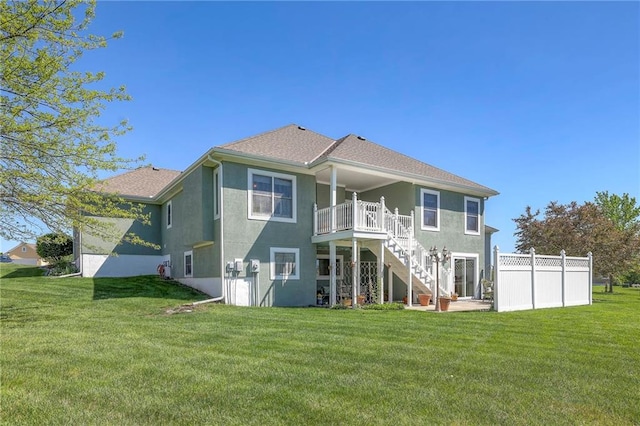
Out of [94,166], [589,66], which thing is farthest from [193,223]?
[589,66]

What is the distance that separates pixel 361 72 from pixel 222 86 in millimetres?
5031

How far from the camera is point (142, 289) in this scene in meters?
14.4

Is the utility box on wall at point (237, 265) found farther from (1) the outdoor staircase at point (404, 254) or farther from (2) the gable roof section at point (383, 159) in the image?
(1) the outdoor staircase at point (404, 254)

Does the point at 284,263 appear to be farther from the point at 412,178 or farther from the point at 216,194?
the point at 412,178

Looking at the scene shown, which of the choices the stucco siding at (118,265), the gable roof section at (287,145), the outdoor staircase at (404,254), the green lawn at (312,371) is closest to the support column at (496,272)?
the green lawn at (312,371)

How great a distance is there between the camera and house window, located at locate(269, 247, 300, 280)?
13609mm

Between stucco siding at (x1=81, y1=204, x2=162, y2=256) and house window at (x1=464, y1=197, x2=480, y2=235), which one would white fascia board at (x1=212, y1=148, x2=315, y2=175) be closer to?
house window at (x1=464, y1=197, x2=480, y2=235)

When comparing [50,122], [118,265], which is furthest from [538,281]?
[118,265]

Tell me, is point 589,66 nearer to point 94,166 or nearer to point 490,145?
point 490,145

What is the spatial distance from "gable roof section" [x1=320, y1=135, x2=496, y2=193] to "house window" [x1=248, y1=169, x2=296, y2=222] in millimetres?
1710

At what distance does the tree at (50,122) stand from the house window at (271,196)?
5438mm

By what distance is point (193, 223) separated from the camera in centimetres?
1440

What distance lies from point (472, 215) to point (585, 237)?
21.2 ft

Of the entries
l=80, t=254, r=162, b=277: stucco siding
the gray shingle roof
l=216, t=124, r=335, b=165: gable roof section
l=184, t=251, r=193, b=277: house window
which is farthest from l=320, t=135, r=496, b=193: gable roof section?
l=80, t=254, r=162, b=277: stucco siding
